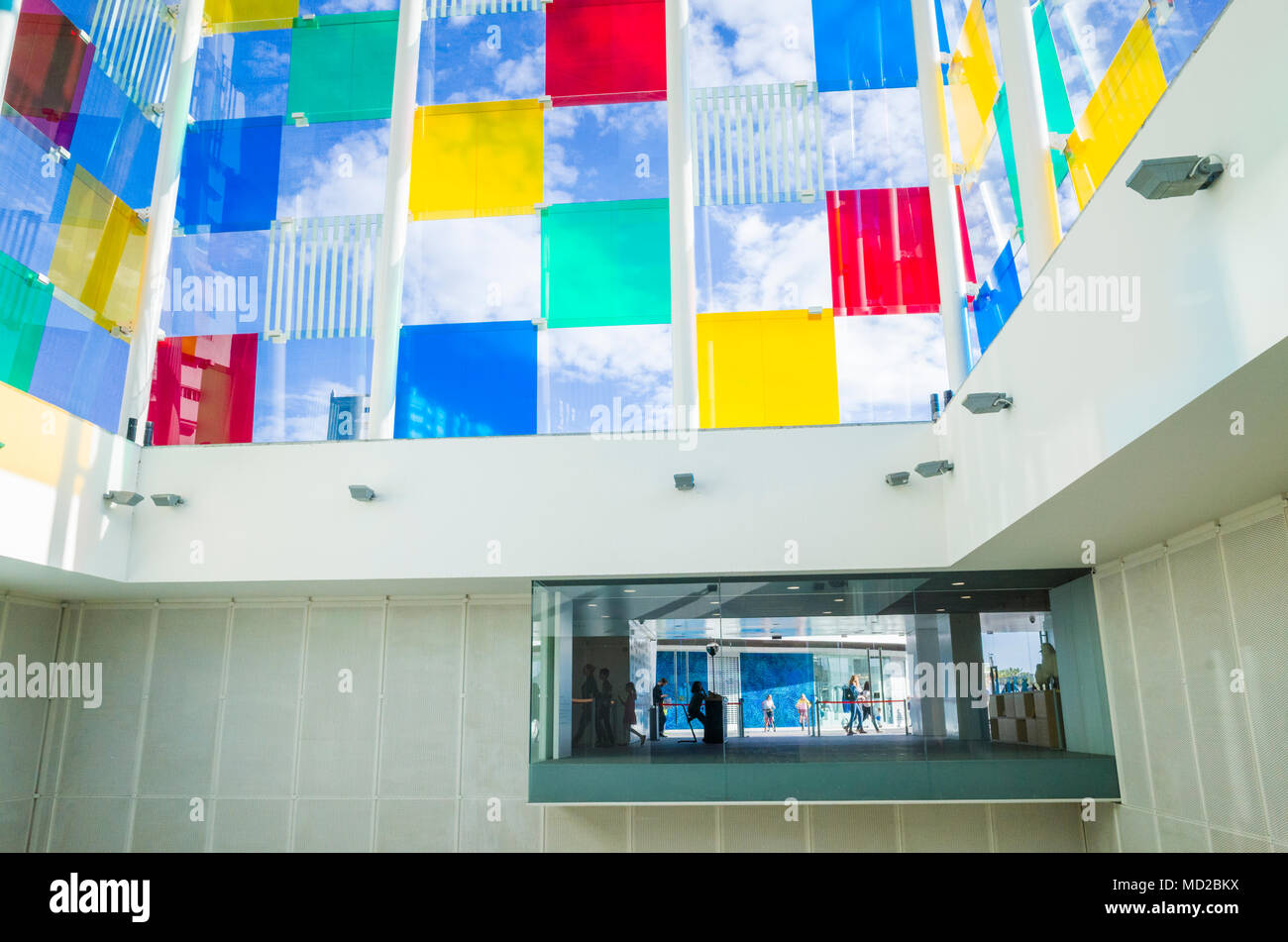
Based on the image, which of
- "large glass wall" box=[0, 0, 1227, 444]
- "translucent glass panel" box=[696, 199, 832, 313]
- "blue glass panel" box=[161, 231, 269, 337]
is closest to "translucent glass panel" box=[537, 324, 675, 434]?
"large glass wall" box=[0, 0, 1227, 444]

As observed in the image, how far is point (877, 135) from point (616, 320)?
502cm

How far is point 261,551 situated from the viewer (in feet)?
44.2

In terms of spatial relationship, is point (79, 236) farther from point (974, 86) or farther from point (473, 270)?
point (974, 86)

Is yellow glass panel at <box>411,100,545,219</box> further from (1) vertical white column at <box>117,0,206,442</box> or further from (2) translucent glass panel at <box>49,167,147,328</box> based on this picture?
(2) translucent glass panel at <box>49,167,147,328</box>

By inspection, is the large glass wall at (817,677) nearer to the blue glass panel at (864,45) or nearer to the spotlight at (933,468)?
the spotlight at (933,468)

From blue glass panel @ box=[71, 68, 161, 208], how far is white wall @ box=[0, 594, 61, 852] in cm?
641

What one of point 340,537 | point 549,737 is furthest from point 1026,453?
point 340,537

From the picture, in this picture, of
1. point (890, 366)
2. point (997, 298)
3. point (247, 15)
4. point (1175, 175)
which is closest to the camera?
point (1175, 175)

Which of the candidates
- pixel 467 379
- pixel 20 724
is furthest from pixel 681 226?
pixel 20 724

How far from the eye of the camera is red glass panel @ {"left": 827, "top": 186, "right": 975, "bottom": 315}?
1486 cm

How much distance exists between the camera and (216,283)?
1596 centimetres

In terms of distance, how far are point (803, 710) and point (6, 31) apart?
42.4 feet

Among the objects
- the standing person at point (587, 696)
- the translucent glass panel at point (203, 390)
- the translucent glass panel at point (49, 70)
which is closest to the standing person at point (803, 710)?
the standing person at point (587, 696)
